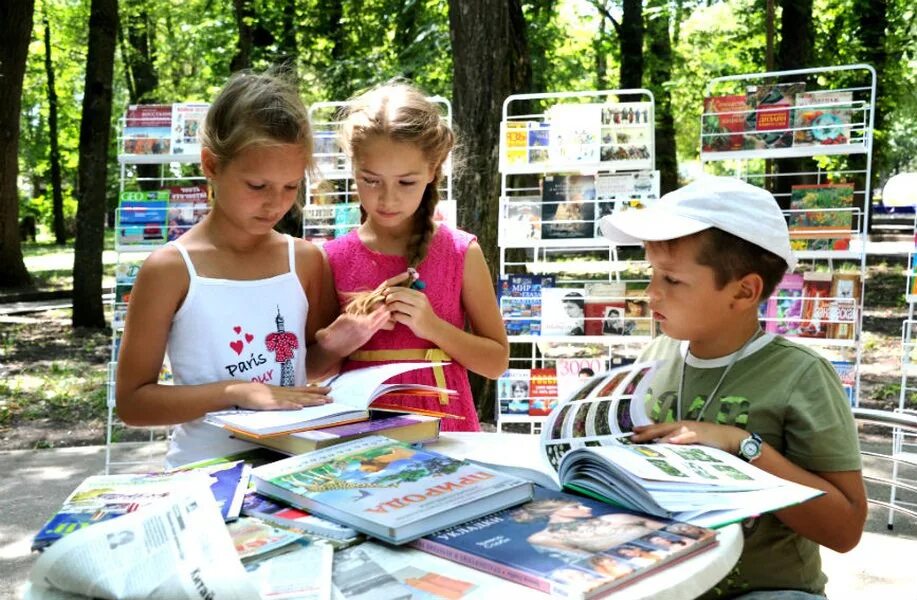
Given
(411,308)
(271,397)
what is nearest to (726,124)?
(411,308)

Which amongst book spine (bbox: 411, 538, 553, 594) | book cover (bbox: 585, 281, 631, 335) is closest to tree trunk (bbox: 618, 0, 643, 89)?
book cover (bbox: 585, 281, 631, 335)

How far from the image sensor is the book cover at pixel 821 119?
422cm

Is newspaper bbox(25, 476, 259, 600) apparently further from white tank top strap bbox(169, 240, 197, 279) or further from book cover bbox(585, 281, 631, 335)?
book cover bbox(585, 281, 631, 335)

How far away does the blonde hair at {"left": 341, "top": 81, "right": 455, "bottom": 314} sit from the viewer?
214 centimetres

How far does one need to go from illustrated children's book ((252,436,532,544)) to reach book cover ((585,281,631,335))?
3076 mm

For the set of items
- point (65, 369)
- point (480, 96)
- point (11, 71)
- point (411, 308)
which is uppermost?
point (11, 71)

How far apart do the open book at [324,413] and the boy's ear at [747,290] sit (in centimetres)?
68

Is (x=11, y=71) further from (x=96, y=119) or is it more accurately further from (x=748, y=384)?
(x=748, y=384)

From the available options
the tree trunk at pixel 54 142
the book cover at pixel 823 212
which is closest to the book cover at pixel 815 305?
the book cover at pixel 823 212

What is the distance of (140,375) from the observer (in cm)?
185

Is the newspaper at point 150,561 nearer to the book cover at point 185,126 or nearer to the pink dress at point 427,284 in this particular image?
the pink dress at point 427,284

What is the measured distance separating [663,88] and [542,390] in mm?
8552

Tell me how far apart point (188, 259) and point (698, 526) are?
A: 1.26m

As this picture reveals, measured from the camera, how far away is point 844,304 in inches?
165
